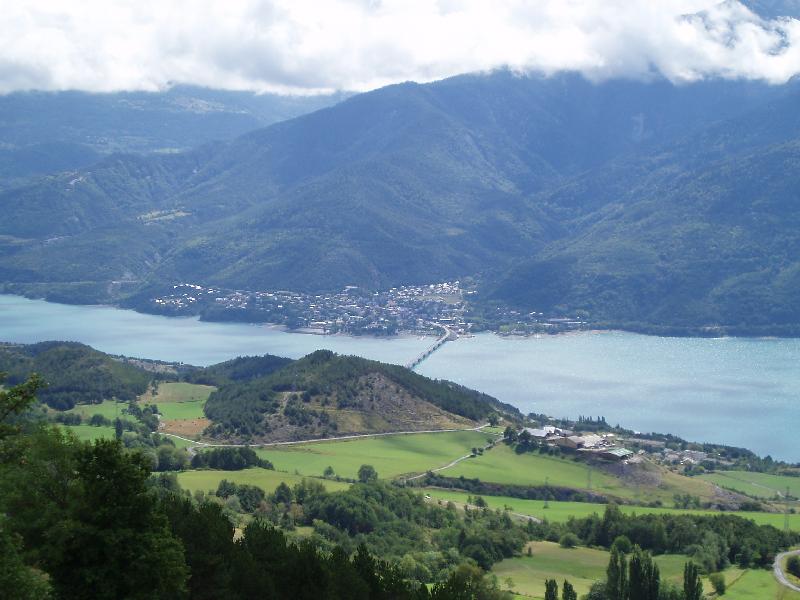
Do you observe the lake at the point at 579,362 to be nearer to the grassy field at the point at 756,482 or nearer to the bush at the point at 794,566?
the grassy field at the point at 756,482

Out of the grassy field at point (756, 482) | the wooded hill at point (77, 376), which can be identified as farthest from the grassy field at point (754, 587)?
the wooded hill at point (77, 376)

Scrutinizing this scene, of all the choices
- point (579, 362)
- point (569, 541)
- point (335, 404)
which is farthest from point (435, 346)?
point (569, 541)

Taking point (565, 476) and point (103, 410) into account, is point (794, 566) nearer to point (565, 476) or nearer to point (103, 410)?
point (565, 476)

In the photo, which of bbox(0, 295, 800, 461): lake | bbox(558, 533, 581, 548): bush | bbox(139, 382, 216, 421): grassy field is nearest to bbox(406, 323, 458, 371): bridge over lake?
bbox(0, 295, 800, 461): lake

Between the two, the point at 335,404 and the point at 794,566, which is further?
the point at 335,404

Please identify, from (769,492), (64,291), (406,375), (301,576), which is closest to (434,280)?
(64,291)

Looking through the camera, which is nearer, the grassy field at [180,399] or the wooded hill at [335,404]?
the wooded hill at [335,404]
